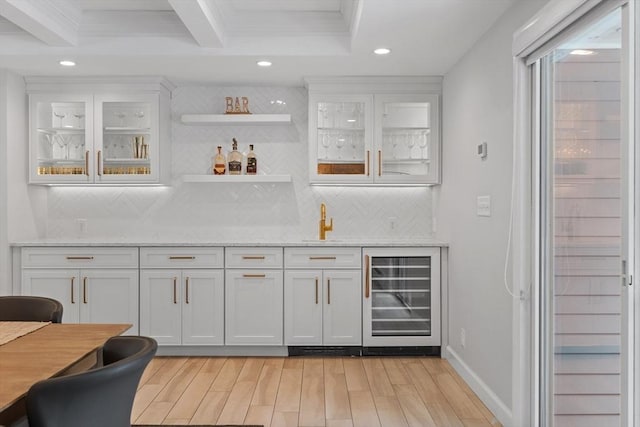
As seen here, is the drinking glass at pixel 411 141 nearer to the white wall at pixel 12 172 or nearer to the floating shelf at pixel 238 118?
the floating shelf at pixel 238 118

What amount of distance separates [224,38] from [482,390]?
3.04m

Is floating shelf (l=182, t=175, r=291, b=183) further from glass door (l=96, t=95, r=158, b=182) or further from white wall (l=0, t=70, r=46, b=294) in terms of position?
white wall (l=0, t=70, r=46, b=294)

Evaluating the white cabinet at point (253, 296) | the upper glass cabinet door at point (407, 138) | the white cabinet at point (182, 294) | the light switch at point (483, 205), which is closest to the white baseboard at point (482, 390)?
the light switch at point (483, 205)

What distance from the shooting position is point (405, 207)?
205 inches

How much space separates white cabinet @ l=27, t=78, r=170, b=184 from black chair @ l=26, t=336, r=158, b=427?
3.32 m

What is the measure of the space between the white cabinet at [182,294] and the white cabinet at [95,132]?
2.49ft

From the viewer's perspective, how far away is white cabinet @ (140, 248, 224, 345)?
182 inches

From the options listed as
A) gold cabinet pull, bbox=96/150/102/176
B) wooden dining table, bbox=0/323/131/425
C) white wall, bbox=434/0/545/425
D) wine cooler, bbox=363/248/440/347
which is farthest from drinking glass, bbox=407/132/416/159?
wooden dining table, bbox=0/323/131/425

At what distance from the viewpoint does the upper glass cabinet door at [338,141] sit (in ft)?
16.0

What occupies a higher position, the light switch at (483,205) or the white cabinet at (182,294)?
the light switch at (483,205)

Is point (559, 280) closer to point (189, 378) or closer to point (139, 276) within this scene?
point (189, 378)

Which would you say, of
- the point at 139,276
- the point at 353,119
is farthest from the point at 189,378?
the point at 353,119

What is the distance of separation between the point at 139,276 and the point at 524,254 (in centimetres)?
311

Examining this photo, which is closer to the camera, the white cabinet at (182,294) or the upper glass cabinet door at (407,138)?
the white cabinet at (182,294)
